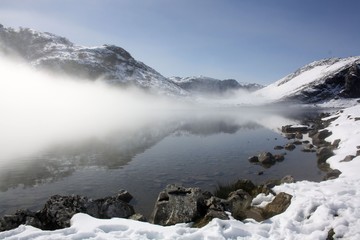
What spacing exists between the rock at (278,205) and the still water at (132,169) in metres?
9.32

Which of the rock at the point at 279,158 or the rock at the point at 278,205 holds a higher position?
the rock at the point at 278,205

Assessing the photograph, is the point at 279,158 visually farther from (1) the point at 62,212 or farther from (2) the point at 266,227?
(1) the point at 62,212

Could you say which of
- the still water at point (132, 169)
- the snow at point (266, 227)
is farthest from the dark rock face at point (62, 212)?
the still water at point (132, 169)

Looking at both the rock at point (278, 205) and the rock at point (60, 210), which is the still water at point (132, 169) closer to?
the rock at point (60, 210)

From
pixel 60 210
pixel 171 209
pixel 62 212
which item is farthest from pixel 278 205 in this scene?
pixel 60 210

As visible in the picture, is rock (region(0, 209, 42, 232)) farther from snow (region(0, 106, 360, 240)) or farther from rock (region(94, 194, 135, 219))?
rock (region(94, 194, 135, 219))

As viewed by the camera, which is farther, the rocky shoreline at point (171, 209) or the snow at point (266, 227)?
the rocky shoreline at point (171, 209)

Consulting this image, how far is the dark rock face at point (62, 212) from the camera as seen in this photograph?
1515 cm

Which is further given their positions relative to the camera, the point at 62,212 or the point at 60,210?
the point at 60,210

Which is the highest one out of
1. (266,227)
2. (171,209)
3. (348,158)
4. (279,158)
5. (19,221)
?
A: (19,221)

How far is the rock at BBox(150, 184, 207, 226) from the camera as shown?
14.9m

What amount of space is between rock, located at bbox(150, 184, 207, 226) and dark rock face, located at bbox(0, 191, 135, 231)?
2851mm

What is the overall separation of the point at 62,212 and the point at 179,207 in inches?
224

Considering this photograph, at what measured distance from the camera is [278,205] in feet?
49.4
